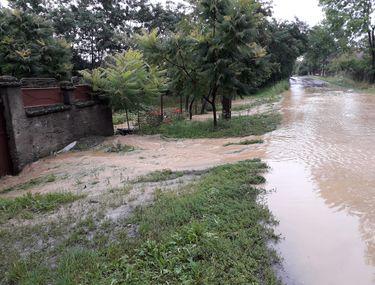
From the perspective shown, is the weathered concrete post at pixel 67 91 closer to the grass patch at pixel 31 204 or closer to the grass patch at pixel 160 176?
the grass patch at pixel 160 176

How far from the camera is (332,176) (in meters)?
6.26

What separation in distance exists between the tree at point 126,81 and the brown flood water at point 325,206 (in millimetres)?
5931

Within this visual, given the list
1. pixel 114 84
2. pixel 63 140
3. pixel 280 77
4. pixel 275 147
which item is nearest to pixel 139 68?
pixel 114 84

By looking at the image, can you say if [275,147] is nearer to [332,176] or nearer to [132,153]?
[332,176]

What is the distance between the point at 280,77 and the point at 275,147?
A: 33.1 metres

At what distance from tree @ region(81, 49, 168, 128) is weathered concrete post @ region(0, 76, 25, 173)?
4057 mm

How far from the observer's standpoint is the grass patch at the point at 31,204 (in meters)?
5.12

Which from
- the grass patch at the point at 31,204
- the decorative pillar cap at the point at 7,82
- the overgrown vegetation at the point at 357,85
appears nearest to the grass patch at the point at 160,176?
the grass patch at the point at 31,204

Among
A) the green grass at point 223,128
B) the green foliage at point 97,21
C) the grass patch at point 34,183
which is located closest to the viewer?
the grass patch at point 34,183

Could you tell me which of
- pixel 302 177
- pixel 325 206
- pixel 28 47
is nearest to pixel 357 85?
pixel 28 47

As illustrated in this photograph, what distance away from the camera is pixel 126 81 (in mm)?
12219

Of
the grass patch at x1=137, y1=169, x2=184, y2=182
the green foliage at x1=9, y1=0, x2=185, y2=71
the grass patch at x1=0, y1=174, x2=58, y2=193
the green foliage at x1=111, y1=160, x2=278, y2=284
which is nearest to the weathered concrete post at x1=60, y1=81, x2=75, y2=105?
the grass patch at x1=0, y1=174, x2=58, y2=193

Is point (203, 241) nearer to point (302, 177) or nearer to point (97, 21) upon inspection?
point (302, 177)

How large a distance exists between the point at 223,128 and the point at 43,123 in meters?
6.65
